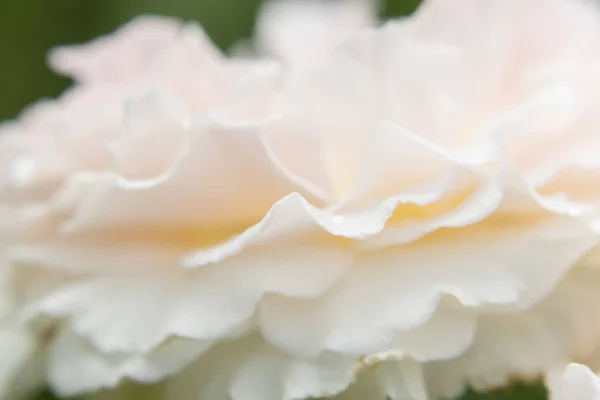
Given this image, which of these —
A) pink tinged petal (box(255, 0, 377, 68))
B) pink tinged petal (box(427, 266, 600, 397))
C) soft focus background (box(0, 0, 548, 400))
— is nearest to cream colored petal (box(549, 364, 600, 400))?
pink tinged petal (box(427, 266, 600, 397))

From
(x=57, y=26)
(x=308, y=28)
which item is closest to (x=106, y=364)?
Answer: (x=308, y=28)

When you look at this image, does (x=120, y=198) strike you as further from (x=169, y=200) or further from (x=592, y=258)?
(x=592, y=258)

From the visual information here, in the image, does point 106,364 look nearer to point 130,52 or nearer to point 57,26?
point 130,52

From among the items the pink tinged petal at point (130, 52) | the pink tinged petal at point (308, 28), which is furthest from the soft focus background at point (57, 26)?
the pink tinged petal at point (130, 52)

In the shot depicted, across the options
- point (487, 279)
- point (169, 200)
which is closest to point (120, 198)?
point (169, 200)

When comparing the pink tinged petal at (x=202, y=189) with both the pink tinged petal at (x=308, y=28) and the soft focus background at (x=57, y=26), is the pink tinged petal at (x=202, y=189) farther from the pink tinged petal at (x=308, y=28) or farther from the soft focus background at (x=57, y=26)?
the soft focus background at (x=57, y=26)

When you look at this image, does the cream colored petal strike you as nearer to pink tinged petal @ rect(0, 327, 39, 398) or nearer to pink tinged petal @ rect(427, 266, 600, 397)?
pink tinged petal @ rect(427, 266, 600, 397)

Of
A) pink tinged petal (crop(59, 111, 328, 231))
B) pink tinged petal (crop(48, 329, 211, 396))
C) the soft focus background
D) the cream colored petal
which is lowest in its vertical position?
the soft focus background
